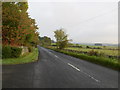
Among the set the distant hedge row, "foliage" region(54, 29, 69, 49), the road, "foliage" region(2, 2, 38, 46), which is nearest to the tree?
"foliage" region(54, 29, 69, 49)

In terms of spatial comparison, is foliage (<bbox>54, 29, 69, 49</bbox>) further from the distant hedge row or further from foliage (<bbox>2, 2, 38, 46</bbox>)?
the distant hedge row

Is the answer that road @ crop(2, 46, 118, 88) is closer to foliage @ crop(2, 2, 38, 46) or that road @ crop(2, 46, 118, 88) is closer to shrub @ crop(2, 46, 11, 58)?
shrub @ crop(2, 46, 11, 58)

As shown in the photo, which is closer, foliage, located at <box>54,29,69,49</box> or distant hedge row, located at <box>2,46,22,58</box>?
distant hedge row, located at <box>2,46,22,58</box>

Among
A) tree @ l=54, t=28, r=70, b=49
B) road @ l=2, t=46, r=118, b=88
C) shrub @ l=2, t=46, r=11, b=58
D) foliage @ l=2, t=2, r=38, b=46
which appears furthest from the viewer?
tree @ l=54, t=28, r=70, b=49

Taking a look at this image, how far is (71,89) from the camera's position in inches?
223

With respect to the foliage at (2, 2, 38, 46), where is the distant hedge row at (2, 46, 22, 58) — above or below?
below

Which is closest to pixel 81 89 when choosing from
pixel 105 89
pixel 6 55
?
pixel 105 89

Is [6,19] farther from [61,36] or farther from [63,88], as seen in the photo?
[61,36]

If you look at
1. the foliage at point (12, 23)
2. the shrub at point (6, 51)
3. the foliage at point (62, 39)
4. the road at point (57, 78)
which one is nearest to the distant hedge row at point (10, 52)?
the shrub at point (6, 51)

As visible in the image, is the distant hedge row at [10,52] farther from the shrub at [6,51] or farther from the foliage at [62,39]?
the foliage at [62,39]

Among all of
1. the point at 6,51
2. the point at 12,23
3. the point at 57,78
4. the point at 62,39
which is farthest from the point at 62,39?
the point at 57,78

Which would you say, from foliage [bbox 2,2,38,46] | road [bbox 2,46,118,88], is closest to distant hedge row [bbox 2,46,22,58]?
foliage [bbox 2,2,38,46]

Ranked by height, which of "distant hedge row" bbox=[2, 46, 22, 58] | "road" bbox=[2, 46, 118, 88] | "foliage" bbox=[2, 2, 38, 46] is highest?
"foliage" bbox=[2, 2, 38, 46]

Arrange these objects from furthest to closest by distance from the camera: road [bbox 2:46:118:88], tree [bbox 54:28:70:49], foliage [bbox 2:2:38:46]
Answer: tree [bbox 54:28:70:49] < foliage [bbox 2:2:38:46] < road [bbox 2:46:118:88]
